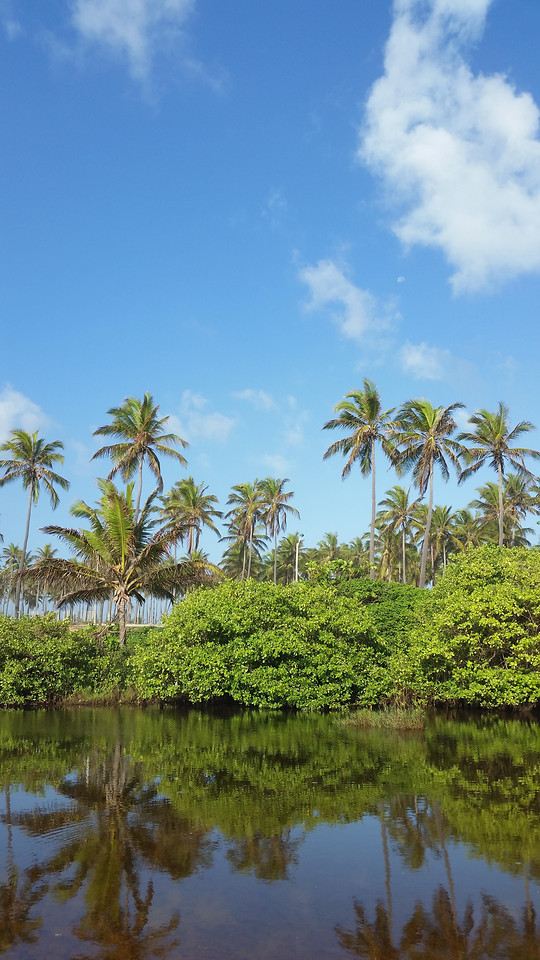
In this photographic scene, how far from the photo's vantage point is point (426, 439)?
120 ft

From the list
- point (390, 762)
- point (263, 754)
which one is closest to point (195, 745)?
point (263, 754)

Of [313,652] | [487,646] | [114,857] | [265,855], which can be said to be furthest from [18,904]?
[487,646]

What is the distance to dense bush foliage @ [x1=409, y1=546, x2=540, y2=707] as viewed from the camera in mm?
18500

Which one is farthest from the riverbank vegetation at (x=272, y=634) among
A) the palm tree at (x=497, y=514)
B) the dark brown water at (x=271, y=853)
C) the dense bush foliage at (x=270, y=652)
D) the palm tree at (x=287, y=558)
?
the palm tree at (x=287, y=558)

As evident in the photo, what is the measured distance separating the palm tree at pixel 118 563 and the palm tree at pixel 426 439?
15.8 metres

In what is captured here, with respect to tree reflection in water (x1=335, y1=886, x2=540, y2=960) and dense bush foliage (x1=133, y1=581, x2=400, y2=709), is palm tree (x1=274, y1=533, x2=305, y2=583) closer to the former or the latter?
dense bush foliage (x1=133, y1=581, x2=400, y2=709)

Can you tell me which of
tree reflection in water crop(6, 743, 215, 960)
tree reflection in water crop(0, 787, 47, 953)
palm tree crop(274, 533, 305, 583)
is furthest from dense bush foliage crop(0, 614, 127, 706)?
palm tree crop(274, 533, 305, 583)

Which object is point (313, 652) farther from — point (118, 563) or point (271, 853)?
point (271, 853)

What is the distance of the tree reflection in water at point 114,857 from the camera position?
537 cm

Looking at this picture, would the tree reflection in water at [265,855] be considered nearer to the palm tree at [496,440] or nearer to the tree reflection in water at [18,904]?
the tree reflection in water at [18,904]

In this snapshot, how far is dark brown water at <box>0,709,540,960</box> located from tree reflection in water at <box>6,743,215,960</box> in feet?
0.08

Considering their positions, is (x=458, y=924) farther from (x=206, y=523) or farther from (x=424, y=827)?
(x=206, y=523)

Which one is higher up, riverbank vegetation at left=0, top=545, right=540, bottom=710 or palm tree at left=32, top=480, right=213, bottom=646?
palm tree at left=32, top=480, right=213, bottom=646

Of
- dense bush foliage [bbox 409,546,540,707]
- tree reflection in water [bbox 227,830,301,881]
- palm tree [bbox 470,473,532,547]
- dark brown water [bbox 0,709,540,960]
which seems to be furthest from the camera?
palm tree [bbox 470,473,532,547]
